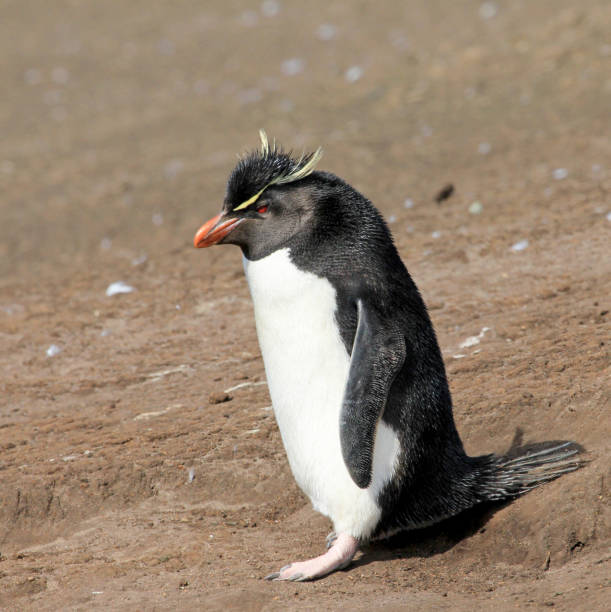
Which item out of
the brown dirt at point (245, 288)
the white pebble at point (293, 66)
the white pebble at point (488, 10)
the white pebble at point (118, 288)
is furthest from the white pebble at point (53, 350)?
the white pebble at point (488, 10)

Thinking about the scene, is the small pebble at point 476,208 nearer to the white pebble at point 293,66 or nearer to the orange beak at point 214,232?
the orange beak at point 214,232

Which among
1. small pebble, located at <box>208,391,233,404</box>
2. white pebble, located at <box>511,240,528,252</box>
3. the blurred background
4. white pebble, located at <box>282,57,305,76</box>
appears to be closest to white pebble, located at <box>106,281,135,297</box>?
the blurred background

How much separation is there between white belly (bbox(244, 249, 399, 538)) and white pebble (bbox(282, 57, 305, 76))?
8.31 metres

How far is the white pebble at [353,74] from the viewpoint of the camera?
10.9m

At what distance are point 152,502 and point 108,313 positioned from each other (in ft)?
8.10

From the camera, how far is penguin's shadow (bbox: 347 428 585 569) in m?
3.58

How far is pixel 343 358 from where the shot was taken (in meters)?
3.43

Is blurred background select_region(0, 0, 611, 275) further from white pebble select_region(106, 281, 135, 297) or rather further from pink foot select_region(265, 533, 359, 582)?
pink foot select_region(265, 533, 359, 582)

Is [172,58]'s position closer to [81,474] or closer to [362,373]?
[81,474]

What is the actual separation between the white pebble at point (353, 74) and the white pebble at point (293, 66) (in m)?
0.68

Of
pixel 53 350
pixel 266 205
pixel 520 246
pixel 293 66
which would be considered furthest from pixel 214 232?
pixel 293 66

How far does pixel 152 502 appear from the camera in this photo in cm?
425

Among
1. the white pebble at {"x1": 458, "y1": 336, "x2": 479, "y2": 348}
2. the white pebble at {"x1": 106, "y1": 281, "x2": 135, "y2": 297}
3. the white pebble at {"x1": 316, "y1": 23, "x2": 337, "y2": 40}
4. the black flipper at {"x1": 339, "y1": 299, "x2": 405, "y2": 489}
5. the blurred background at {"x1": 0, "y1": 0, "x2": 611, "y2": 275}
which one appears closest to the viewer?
the black flipper at {"x1": 339, "y1": 299, "x2": 405, "y2": 489}

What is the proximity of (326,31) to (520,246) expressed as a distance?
6.90 meters
